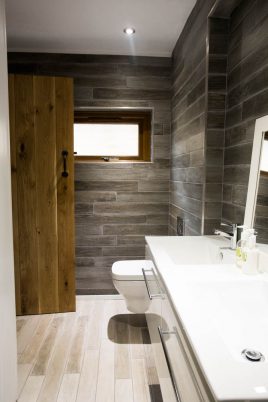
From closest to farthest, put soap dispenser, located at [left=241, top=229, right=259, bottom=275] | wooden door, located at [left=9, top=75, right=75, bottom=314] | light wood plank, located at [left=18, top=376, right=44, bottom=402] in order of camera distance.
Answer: soap dispenser, located at [left=241, top=229, right=259, bottom=275], light wood plank, located at [left=18, top=376, right=44, bottom=402], wooden door, located at [left=9, top=75, right=75, bottom=314]

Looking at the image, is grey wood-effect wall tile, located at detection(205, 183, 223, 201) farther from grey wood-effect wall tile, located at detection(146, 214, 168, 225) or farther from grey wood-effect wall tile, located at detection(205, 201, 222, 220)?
grey wood-effect wall tile, located at detection(146, 214, 168, 225)

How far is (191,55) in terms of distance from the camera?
207 centimetres

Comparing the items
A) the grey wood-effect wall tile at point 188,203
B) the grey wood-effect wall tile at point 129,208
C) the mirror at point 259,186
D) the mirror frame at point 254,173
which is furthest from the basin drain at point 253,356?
the grey wood-effect wall tile at point 129,208

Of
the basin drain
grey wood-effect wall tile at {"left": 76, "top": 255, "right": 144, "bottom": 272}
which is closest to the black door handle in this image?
grey wood-effect wall tile at {"left": 76, "top": 255, "right": 144, "bottom": 272}

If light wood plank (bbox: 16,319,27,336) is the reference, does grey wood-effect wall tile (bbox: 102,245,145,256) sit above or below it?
above

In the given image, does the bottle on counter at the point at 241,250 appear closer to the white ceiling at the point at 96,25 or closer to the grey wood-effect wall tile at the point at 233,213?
the grey wood-effect wall tile at the point at 233,213

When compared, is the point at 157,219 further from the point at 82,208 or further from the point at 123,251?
the point at 82,208

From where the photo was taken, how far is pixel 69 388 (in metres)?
1.66

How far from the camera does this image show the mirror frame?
1.36m

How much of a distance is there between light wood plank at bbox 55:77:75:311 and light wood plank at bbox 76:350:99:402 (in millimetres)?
661

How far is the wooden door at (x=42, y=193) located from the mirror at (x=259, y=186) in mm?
1501

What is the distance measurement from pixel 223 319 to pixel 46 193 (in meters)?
1.88

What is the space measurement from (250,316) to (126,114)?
2340 mm

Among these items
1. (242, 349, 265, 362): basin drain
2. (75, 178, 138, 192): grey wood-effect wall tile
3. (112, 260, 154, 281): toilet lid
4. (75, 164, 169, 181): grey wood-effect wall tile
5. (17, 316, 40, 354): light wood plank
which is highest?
(75, 164, 169, 181): grey wood-effect wall tile
